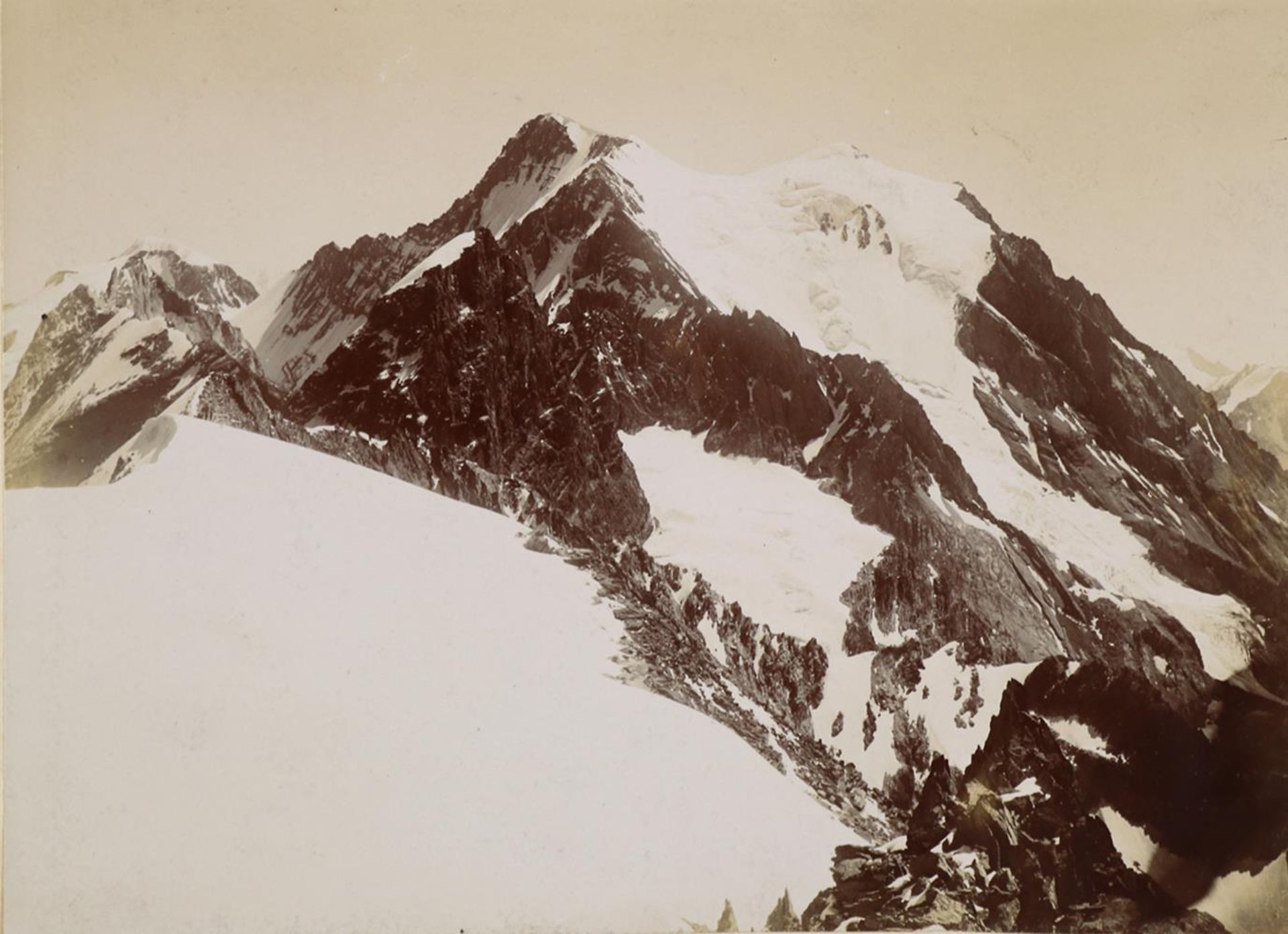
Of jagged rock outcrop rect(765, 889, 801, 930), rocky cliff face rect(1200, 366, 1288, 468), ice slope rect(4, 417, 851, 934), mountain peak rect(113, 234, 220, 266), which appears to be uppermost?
mountain peak rect(113, 234, 220, 266)

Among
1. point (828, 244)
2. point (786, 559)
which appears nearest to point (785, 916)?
point (786, 559)

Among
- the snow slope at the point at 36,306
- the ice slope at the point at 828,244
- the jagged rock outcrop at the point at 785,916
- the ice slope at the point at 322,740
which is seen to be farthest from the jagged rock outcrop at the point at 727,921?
the snow slope at the point at 36,306

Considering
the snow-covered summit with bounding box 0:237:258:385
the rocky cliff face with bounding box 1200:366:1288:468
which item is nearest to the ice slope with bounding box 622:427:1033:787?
the rocky cliff face with bounding box 1200:366:1288:468

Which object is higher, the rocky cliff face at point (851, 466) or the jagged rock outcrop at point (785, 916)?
the rocky cliff face at point (851, 466)

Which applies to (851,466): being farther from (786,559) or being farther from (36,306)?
(36,306)

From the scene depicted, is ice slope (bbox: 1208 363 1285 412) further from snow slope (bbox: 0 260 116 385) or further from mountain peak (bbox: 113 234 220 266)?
snow slope (bbox: 0 260 116 385)

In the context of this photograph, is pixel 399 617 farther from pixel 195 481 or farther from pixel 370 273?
pixel 370 273

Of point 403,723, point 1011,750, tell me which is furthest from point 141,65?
point 1011,750

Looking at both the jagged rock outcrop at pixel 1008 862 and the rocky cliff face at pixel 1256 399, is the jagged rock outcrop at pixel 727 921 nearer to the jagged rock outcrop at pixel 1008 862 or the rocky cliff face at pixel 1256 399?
the jagged rock outcrop at pixel 1008 862
